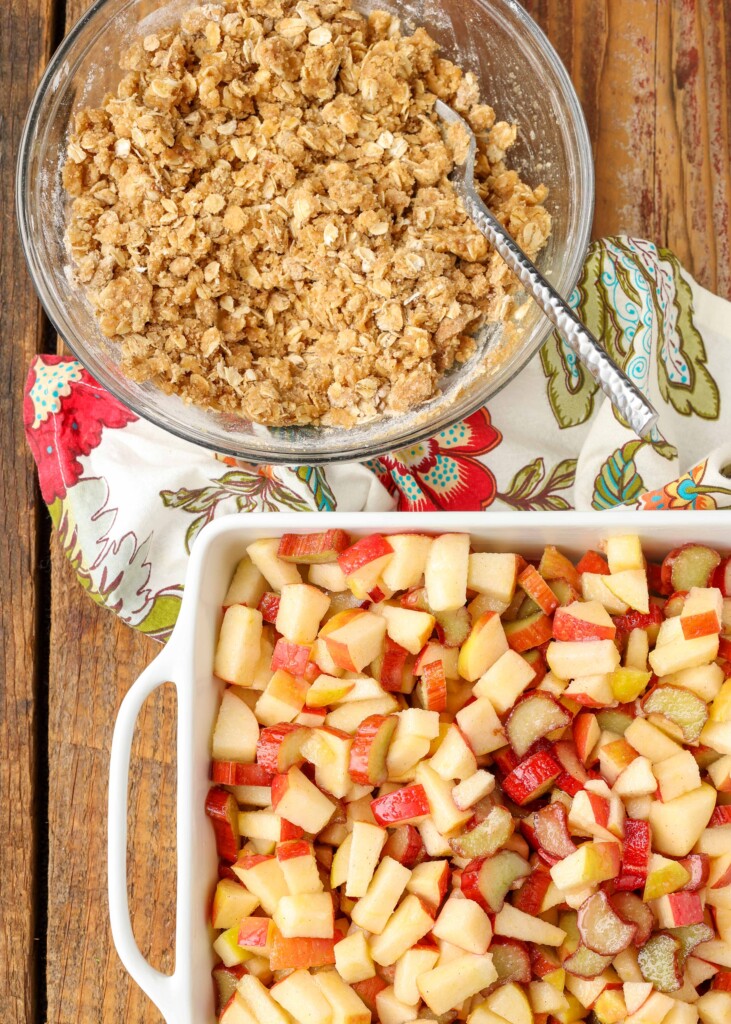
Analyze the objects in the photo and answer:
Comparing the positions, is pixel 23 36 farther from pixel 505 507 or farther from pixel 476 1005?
pixel 476 1005

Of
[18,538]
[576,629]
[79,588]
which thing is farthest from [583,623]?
[18,538]

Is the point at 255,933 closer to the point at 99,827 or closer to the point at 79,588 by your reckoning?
the point at 99,827

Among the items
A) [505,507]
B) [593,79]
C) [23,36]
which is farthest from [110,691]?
[593,79]

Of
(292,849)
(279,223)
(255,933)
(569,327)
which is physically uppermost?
(279,223)

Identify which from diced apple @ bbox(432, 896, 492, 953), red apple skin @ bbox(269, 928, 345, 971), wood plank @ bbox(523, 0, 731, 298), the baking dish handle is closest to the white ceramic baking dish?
the baking dish handle

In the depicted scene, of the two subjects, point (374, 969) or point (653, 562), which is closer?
point (374, 969)
